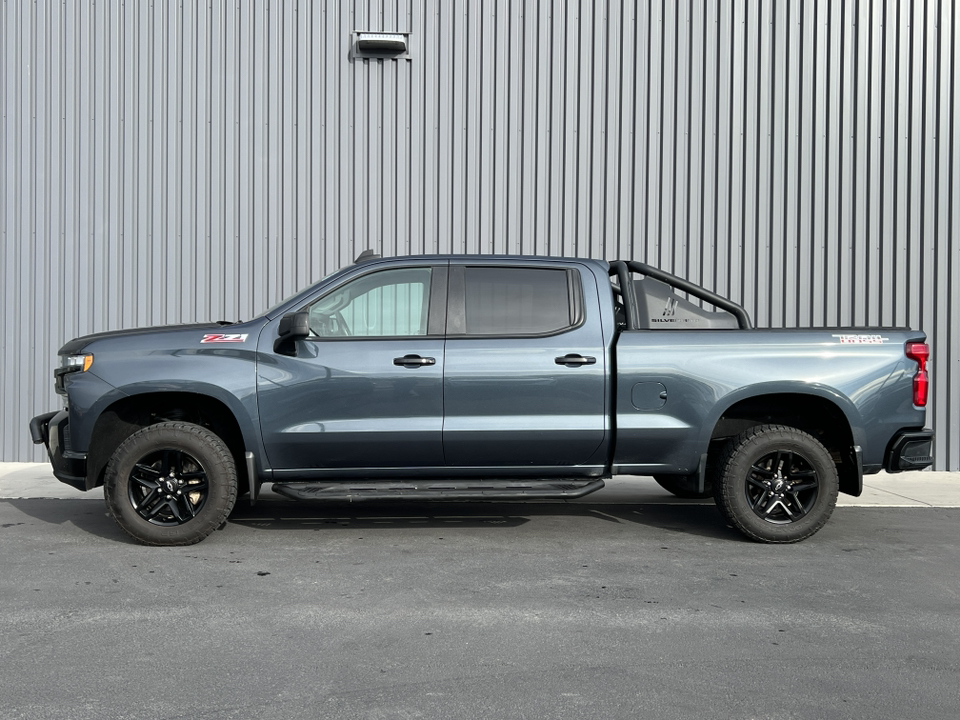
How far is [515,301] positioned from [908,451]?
2.87 metres

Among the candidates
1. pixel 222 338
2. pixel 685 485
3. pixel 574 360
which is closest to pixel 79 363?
pixel 222 338

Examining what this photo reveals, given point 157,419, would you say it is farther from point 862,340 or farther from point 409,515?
point 862,340

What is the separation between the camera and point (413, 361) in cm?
612

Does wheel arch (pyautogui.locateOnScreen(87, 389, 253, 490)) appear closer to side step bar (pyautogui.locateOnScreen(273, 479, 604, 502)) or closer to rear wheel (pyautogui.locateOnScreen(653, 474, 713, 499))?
side step bar (pyautogui.locateOnScreen(273, 479, 604, 502))

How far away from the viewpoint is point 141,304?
34.0 ft

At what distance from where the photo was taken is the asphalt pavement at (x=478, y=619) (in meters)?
3.57

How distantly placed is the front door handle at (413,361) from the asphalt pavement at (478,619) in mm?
1236

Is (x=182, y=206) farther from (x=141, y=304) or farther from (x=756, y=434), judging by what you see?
(x=756, y=434)

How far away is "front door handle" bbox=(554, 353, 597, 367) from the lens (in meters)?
6.17

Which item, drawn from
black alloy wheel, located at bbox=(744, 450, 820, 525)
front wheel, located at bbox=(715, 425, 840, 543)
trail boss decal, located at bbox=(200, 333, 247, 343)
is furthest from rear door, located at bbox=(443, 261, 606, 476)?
trail boss decal, located at bbox=(200, 333, 247, 343)

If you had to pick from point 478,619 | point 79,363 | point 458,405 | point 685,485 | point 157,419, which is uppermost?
point 79,363

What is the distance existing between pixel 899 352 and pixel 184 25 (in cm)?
842

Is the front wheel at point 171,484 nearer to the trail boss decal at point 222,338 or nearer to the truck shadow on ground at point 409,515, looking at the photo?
the truck shadow on ground at point 409,515

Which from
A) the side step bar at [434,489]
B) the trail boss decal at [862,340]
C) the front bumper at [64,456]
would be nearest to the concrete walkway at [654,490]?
the side step bar at [434,489]
